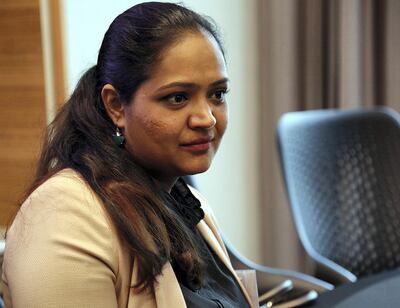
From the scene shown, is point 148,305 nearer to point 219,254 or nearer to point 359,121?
point 219,254

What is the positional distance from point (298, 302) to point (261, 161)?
1.59m

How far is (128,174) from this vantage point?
1301 millimetres

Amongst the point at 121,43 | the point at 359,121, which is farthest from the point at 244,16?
the point at 121,43

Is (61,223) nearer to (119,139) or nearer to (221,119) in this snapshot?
(119,139)

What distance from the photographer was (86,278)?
3.76ft

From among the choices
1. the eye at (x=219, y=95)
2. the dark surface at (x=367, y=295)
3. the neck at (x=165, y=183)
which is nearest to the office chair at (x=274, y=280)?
the dark surface at (x=367, y=295)

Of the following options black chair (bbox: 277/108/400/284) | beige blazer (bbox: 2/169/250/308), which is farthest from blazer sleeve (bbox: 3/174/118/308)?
black chair (bbox: 277/108/400/284)

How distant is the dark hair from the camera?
4.03 ft

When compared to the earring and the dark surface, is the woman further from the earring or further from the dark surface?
the dark surface

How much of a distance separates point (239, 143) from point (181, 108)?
6.33ft

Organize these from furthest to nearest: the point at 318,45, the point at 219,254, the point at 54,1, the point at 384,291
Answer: the point at 318,45 → the point at 54,1 → the point at 384,291 → the point at 219,254

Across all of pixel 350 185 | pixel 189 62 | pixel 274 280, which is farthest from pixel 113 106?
pixel 350 185

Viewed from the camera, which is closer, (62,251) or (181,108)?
(62,251)

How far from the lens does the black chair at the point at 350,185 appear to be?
7.97ft
